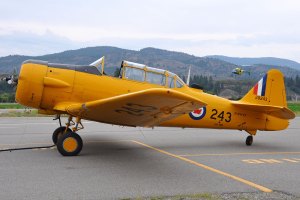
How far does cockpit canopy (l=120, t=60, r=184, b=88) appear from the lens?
8625 mm

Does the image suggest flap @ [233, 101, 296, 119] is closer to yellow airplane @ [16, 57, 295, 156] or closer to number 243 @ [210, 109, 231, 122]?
yellow airplane @ [16, 57, 295, 156]

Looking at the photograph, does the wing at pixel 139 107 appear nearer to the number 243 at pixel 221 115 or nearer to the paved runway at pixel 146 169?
the paved runway at pixel 146 169

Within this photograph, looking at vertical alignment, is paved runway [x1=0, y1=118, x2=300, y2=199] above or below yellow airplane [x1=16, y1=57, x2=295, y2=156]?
below

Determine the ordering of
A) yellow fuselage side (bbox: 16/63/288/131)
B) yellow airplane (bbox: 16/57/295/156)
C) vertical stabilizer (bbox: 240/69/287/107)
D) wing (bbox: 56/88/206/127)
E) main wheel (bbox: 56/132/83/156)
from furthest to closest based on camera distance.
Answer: vertical stabilizer (bbox: 240/69/287/107) < yellow fuselage side (bbox: 16/63/288/131) < main wheel (bbox: 56/132/83/156) < yellow airplane (bbox: 16/57/295/156) < wing (bbox: 56/88/206/127)

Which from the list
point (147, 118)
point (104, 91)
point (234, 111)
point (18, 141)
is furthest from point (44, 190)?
point (234, 111)

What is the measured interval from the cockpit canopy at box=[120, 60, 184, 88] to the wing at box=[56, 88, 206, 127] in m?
1.16

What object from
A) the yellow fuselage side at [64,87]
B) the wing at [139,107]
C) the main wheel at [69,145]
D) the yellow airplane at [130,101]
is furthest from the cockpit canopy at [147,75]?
the main wheel at [69,145]

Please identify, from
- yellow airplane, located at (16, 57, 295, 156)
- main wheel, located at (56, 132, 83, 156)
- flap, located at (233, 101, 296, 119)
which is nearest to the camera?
yellow airplane, located at (16, 57, 295, 156)

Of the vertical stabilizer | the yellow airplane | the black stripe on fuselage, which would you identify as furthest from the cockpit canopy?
the vertical stabilizer

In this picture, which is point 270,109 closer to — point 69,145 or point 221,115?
point 221,115

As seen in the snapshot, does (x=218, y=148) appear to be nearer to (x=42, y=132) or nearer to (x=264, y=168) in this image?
(x=264, y=168)

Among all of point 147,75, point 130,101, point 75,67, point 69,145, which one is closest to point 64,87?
point 75,67

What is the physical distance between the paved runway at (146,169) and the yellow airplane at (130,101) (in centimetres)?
67

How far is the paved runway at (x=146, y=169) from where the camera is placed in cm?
499
